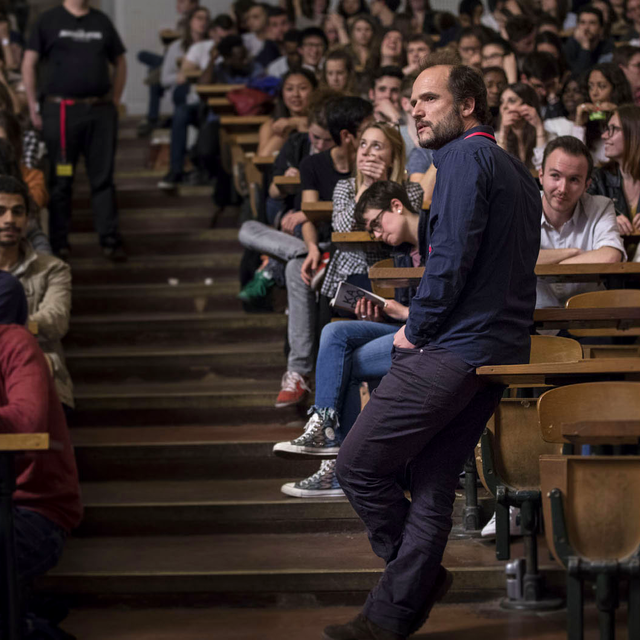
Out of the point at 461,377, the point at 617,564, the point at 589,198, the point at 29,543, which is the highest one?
the point at 589,198

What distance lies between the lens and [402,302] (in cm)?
357

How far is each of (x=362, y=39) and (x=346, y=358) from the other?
421 centimetres

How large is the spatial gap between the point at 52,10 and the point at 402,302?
11.1 feet

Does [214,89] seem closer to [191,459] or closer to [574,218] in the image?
[191,459]

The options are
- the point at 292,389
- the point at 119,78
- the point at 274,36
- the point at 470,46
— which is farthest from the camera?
the point at 274,36

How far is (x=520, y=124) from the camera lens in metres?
4.58

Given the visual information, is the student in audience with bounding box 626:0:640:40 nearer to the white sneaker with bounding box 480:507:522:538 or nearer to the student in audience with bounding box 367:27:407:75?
the student in audience with bounding box 367:27:407:75

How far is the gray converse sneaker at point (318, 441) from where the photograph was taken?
3.38 meters

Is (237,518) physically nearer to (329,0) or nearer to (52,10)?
(52,10)

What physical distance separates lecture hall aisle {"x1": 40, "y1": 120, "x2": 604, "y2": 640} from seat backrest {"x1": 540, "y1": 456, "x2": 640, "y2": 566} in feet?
2.37

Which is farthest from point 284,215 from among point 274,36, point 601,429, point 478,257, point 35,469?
point 274,36

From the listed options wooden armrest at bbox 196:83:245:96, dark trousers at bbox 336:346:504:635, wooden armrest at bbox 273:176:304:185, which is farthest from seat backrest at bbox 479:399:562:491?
wooden armrest at bbox 196:83:245:96

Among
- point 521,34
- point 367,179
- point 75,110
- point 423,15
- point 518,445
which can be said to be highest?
point 423,15

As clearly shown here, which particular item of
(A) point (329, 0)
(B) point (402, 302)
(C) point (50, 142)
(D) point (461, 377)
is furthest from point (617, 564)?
(A) point (329, 0)
